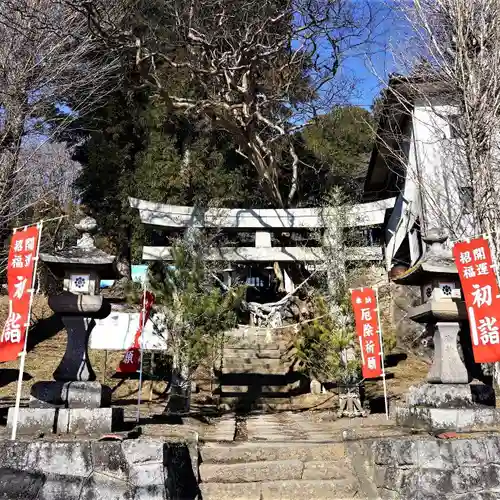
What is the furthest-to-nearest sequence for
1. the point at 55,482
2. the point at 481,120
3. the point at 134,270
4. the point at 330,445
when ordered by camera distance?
the point at 134,270 → the point at 481,120 → the point at 330,445 → the point at 55,482

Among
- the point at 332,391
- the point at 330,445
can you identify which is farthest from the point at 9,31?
the point at 332,391

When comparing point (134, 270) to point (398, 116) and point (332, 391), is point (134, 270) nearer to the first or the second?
point (332, 391)

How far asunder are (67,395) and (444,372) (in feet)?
15.7

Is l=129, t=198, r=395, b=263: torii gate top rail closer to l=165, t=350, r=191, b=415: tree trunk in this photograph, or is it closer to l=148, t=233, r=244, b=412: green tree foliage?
l=148, t=233, r=244, b=412: green tree foliage

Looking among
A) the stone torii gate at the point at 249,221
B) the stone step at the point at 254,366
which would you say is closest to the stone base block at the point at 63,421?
the stone step at the point at 254,366

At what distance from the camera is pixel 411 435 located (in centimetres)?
569

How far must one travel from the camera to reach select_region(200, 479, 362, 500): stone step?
5.46 meters

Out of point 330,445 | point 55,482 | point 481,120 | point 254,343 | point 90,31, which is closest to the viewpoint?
point 55,482

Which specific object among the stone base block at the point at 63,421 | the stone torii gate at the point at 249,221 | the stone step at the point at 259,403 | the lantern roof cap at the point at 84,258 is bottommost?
the stone step at the point at 259,403

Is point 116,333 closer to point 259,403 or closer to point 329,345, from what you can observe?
point 259,403

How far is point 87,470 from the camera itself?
4934 mm

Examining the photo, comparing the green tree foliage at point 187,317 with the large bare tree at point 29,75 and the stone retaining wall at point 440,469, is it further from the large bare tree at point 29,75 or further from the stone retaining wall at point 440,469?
the stone retaining wall at point 440,469

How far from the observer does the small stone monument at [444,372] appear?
234 inches

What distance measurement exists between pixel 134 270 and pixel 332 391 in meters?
8.81
